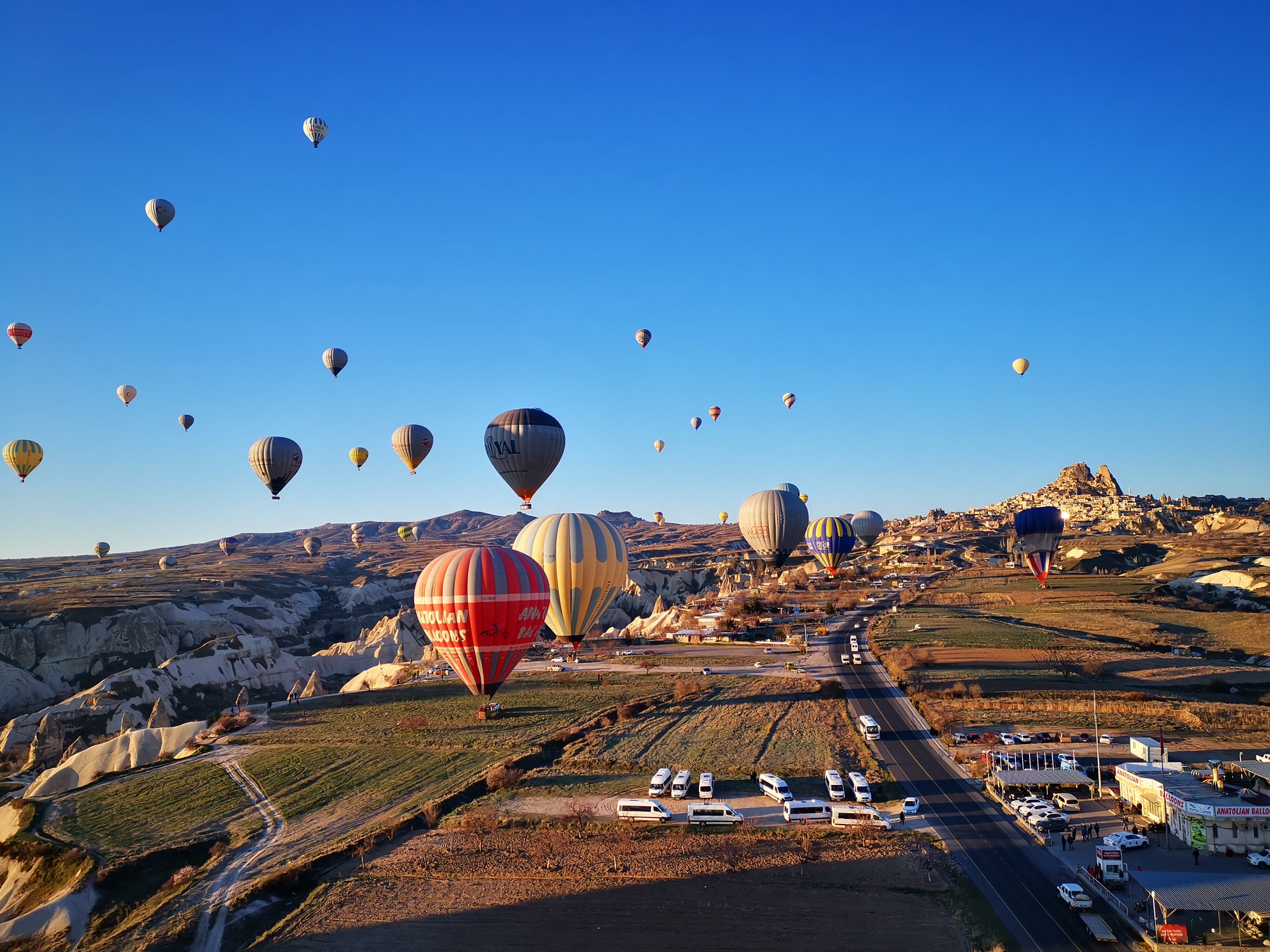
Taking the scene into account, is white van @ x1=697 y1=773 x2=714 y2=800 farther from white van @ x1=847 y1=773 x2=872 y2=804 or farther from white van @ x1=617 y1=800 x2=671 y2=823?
white van @ x1=847 y1=773 x2=872 y2=804

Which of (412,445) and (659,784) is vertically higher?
(412,445)

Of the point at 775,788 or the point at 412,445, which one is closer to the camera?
the point at 775,788

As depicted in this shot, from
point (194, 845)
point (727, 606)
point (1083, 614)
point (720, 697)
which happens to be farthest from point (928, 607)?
point (194, 845)

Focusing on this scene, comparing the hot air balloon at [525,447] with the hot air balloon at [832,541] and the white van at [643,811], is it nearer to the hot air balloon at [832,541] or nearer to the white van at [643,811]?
the white van at [643,811]

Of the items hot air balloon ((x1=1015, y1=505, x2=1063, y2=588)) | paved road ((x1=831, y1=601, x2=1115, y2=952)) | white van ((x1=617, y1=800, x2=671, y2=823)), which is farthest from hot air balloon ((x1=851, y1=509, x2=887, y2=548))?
white van ((x1=617, y1=800, x2=671, y2=823))

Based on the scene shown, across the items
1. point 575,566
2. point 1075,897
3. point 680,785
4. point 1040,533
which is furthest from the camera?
point 1040,533

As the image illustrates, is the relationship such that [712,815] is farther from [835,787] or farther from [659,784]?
[835,787]

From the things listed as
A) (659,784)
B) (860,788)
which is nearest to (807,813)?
(860,788)
